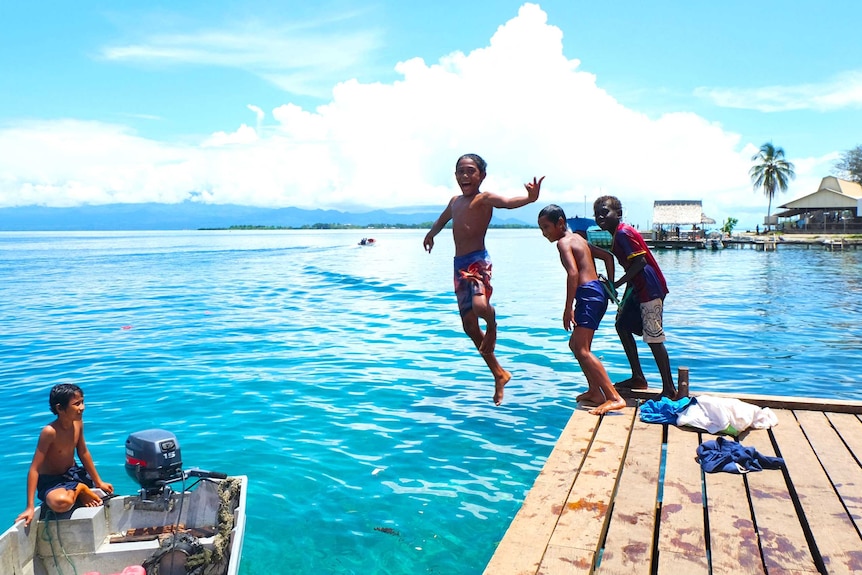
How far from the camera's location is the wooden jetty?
14.3ft

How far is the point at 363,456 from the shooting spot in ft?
32.8

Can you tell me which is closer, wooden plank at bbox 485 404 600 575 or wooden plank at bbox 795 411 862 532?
wooden plank at bbox 485 404 600 575

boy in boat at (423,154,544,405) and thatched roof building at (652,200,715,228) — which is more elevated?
thatched roof building at (652,200,715,228)

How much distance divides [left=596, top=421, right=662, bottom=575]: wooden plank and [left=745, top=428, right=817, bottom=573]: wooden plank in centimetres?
74

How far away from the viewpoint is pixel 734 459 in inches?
237

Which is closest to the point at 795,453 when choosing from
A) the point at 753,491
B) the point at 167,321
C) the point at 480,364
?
the point at 753,491

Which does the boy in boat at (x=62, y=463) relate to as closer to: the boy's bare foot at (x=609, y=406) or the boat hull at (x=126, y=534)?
the boat hull at (x=126, y=534)

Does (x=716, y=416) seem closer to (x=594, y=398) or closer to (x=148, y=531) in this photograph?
(x=594, y=398)

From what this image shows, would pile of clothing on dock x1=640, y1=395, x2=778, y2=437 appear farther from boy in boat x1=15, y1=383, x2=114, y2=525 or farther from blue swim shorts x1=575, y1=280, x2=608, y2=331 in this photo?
boy in boat x1=15, y1=383, x2=114, y2=525

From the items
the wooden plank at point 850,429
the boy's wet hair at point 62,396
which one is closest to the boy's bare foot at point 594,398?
the wooden plank at point 850,429

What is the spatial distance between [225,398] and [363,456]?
4.54m

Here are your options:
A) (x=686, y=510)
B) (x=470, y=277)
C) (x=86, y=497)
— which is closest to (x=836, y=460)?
(x=686, y=510)

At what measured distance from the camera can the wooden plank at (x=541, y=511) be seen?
14.2 ft

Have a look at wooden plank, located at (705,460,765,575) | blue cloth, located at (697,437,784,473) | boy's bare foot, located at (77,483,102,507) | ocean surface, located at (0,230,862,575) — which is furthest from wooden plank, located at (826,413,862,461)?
boy's bare foot, located at (77,483,102,507)
